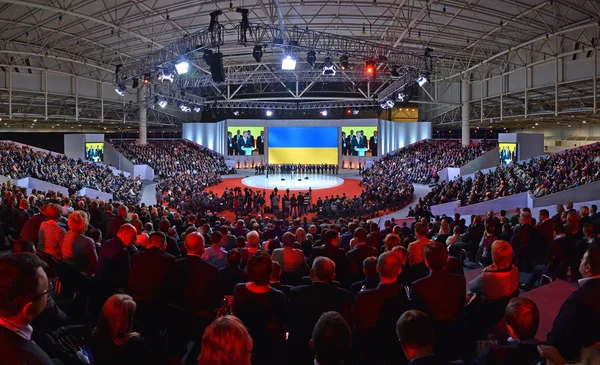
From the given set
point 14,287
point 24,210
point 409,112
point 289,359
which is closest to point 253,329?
point 289,359

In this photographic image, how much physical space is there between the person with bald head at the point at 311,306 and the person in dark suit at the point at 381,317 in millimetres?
121

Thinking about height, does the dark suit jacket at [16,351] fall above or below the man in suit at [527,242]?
above

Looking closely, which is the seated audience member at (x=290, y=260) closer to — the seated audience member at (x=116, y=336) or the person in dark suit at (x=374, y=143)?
the seated audience member at (x=116, y=336)

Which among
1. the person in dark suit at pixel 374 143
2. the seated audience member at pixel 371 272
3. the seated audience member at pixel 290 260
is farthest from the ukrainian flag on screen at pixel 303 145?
the seated audience member at pixel 371 272

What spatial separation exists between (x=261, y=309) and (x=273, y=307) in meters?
0.09

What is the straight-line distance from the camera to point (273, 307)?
124 inches

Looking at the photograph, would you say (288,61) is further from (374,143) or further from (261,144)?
(261,144)

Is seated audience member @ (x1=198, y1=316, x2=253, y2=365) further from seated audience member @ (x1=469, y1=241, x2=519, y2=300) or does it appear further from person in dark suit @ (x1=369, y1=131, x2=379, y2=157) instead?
person in dark suit @ (x1=369, y1=131, x2=379, y2=157)

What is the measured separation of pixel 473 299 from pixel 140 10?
20.5 metres

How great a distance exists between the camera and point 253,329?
10.4ft

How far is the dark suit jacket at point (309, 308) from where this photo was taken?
10.3ft

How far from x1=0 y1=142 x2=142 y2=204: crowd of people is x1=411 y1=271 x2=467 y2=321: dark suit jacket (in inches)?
696

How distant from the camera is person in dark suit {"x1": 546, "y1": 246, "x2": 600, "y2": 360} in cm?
276

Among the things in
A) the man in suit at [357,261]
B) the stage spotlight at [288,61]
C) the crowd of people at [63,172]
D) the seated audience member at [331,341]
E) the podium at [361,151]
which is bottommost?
the man in suit at [357,261]
